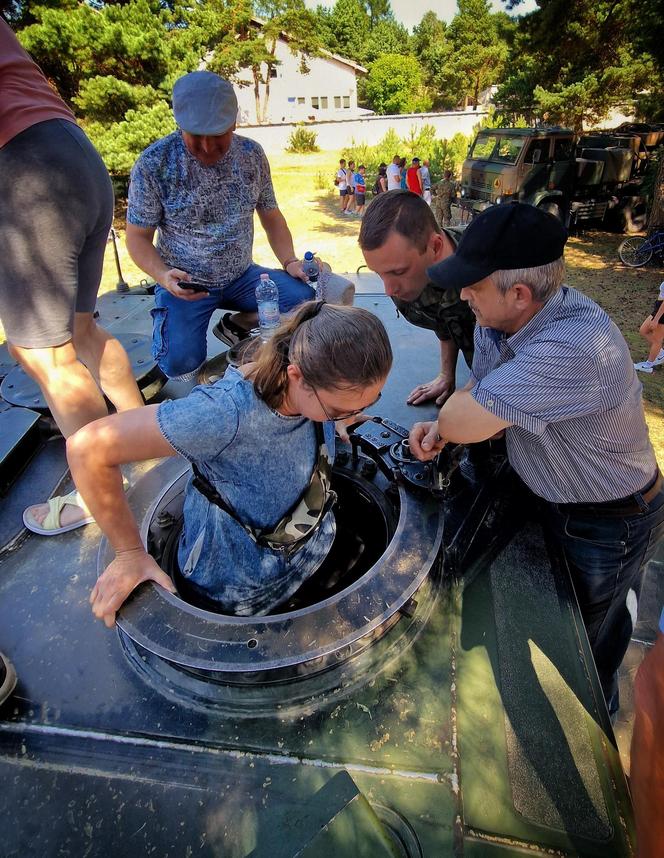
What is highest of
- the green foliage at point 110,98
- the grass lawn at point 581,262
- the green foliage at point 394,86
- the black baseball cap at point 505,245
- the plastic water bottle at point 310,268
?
the green foliage at point 394,86

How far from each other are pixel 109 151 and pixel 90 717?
12.5 meters

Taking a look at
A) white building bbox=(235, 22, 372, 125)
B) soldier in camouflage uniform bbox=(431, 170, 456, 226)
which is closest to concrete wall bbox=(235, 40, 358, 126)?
white building bbox=(235, 22, 372, 125)

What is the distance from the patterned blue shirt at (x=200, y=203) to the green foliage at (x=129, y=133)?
10032 millimetres

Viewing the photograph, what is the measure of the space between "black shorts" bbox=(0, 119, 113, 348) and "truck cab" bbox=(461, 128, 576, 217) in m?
Result: 10.7

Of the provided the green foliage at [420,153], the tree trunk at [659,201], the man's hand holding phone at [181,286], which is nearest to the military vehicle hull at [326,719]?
the man's hand holding phone at [181,286]

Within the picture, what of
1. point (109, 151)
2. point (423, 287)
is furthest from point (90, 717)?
point (109, 151)

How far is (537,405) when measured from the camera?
153 centimetres

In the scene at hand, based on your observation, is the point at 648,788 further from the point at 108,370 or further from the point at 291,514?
the point at 108,370

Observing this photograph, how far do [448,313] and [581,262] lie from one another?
10.0m

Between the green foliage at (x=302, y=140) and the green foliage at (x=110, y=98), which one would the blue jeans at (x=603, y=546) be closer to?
the green foliage at (x=110, y=98)

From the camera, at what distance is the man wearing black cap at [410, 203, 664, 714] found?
1533 mm

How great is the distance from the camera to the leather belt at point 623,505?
1816mm

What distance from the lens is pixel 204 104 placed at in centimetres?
242

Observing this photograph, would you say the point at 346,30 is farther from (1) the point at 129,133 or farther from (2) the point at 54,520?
(2) the point at 54,520
